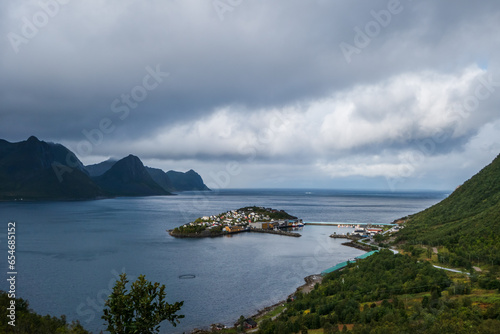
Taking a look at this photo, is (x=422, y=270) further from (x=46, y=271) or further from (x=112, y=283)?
(x=46, y=271)

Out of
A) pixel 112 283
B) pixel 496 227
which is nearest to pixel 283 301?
pixel 112 283

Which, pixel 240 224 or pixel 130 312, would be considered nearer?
pixel 130 312

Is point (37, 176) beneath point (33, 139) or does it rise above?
beneath

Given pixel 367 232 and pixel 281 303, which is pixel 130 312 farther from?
pixel 367 232

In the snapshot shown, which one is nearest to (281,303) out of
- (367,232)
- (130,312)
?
(130,312)

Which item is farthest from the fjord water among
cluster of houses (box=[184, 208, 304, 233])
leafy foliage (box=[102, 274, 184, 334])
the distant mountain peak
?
the distant mountain peak

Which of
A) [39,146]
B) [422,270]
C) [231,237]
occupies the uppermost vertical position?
[39,146]

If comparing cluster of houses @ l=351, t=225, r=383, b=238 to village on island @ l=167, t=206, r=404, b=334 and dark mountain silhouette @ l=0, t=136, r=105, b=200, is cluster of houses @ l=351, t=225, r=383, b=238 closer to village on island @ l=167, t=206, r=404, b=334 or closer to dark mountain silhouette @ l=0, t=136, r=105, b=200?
village on island @ l=167, t=206, r=404, b=334

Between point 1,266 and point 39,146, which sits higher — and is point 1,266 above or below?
below
